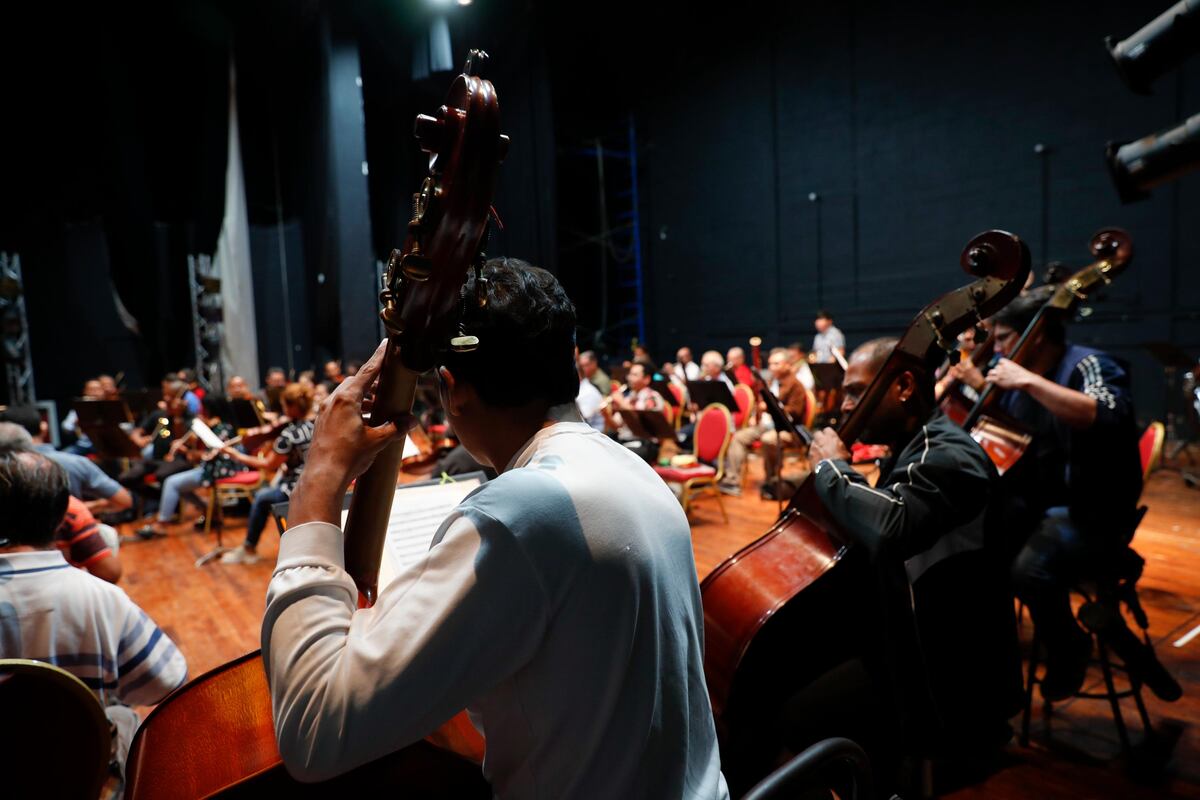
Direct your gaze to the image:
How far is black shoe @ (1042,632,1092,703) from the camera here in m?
2.60

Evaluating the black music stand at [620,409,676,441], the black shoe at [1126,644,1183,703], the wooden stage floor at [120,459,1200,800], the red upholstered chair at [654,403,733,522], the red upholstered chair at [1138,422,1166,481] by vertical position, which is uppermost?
the red upholstered chair at [1138,422,1166,481]

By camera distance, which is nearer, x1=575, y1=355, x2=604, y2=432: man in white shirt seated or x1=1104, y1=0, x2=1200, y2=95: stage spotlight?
x1=1104, y1=0, x2=1200, y2=95: stage spotlight

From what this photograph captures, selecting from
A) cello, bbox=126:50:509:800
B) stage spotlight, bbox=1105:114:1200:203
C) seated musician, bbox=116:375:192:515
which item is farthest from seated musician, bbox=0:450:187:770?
seated musician, bbox=116:375:192:515

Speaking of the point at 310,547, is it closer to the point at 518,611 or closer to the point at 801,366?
the point at 518,611

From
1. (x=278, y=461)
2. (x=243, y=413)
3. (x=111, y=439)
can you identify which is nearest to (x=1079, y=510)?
(x=278, y=461)

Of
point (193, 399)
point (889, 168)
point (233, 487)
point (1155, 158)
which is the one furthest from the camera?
point (889, 168)

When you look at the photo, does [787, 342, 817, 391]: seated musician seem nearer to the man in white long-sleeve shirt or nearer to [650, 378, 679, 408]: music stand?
[650, 378, 679, 408]: music stand

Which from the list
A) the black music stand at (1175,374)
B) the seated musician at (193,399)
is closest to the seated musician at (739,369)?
the black music stand at (1175,374)

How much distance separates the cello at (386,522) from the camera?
754 millimetres

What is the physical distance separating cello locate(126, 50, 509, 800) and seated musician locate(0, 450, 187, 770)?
2.40ft

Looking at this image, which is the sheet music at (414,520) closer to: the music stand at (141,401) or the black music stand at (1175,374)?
the black music stand at (1175,374)

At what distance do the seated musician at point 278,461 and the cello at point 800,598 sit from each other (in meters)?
3.93

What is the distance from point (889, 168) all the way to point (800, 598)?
9.96 meters

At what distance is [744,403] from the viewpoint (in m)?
7.21
